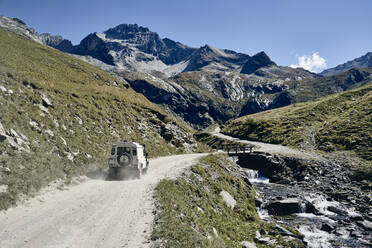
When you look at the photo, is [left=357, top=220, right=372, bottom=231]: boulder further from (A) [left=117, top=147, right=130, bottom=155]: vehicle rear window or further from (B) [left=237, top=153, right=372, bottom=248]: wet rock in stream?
(A) [left=117, top=147, right=130, bottom=155]: vehicle rear window

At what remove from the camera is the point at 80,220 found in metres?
11.2

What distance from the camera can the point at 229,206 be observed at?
2023 cm

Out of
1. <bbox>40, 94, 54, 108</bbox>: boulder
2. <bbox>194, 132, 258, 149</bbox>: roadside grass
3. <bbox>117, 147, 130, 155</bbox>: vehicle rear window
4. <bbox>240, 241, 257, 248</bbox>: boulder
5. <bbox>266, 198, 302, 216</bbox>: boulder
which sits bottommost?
<bbox>266, 198, 302, 216</bbox>: boulder

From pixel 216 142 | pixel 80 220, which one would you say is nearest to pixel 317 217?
pixel 80 220

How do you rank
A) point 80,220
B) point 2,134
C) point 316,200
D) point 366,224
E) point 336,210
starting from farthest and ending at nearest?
point 316,200
point 336,210
point 366,224
point 2,134
point 80,220

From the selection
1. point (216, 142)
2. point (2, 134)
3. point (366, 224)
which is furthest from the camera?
point (216, 142)

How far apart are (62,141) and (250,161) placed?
40961 mm

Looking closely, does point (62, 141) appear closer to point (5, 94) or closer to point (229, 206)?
point (5, 94)

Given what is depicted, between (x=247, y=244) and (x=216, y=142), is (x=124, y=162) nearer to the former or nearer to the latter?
(x=247, y=244)

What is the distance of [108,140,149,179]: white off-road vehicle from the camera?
68.5 ft

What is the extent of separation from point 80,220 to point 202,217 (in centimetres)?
750

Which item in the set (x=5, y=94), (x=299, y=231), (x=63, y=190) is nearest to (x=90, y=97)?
(x=5, y=94)

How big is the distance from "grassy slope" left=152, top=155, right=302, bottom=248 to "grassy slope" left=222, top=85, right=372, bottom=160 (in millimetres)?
36389

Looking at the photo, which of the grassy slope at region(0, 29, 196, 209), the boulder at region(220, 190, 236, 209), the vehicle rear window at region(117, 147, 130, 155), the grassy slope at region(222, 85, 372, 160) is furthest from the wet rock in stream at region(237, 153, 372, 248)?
the grassy slope at region(0, 29, 196, 209)
